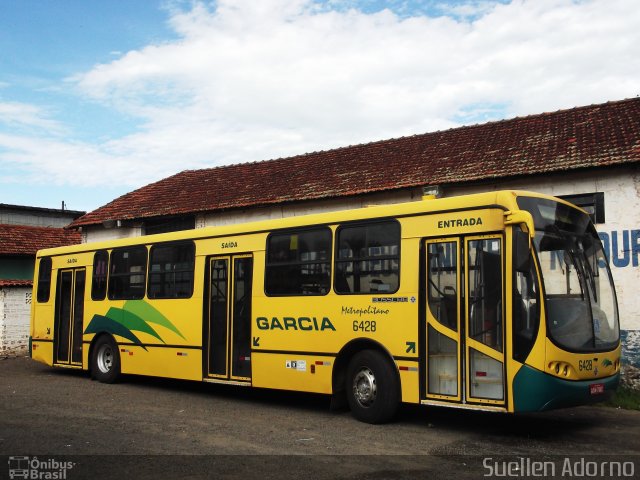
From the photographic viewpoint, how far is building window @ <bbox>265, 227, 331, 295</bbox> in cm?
1060

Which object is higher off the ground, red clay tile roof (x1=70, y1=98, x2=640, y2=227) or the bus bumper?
red clay tile roof (x1=70, y1=98, x2=640, y2=227)

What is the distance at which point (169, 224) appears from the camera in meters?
23.5

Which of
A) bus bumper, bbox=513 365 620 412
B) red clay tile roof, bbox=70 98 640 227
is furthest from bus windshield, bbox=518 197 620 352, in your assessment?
red clay tile roof, bbox=70 98 640 227

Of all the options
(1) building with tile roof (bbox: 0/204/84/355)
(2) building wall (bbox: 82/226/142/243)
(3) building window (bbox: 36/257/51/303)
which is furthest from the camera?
(2) building wall (bbox: 82/226/142/243)

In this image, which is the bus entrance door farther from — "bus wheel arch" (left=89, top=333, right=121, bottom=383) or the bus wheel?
"bus wheel arch" (left=89, top=333, right=121, bottom=383)

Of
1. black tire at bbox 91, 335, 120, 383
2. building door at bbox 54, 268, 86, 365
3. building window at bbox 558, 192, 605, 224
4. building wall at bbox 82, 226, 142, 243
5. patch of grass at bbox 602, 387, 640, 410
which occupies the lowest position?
patch of grass at bbox 602, 387, 640, 410

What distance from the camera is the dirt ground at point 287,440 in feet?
23.3

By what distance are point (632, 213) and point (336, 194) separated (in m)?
7.34

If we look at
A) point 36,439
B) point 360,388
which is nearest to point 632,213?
point 360,388

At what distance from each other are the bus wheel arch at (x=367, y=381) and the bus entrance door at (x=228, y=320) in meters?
1.94

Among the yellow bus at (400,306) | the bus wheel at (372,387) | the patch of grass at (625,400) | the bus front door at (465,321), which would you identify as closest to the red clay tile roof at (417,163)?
the patch of grass at (625,400)

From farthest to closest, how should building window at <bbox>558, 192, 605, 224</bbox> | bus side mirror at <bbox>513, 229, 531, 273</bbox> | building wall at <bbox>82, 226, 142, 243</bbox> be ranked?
building wall at <bbox>82, 226, 142, 243</bbox>
building window at <bbox>558, 192, 605, 224</bbox>
bus side mirror at <bbox>513, 229, 531, 273</bbox>

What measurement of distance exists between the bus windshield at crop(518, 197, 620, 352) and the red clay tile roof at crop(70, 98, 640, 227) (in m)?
5.70

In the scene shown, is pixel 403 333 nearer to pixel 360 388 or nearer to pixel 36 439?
pixel 360 388
